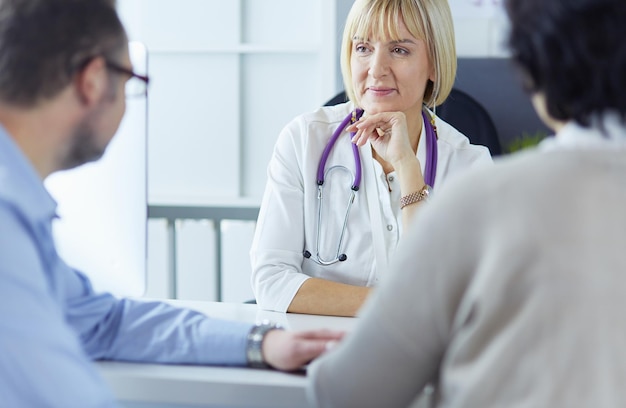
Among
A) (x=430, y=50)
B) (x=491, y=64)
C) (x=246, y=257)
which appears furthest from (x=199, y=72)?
(x=430, y=50)

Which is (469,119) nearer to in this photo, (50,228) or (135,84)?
(135,84)

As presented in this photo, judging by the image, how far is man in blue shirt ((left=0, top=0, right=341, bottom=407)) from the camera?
0.99 metres

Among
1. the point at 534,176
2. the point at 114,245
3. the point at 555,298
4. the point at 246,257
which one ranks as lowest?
the point at 246,257

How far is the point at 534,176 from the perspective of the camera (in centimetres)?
89

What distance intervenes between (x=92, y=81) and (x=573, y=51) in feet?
2.02

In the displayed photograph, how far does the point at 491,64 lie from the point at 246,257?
1.14 meters

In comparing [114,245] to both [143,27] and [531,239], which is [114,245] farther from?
[143,27]

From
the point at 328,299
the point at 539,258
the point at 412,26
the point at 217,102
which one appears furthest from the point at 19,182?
the point at 217,102

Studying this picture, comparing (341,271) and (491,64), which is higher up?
(491,64)

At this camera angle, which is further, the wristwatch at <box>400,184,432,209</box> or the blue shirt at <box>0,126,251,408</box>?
the wristwatch at <box>400,184,432,209</box>

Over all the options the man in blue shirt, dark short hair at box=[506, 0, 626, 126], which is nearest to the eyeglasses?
the man in blue shirt

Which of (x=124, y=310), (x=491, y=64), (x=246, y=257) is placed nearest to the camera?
(x=124, y=310)

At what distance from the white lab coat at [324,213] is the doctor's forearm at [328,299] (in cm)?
10

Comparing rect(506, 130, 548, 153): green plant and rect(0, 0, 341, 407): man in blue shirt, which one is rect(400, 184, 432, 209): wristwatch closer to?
rect(0, 0, 341, 407): man in blue shirt
